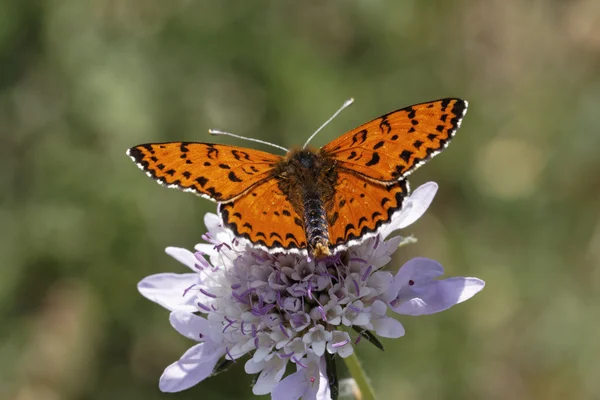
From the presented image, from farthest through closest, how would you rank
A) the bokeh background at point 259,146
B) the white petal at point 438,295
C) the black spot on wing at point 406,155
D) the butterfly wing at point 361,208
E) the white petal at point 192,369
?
the bokeh background at point 259,146
the white petal at point 192,369
the white petal at point 438,295
the black spot on wing at point 406,155
the butterfly wing at point 361,208

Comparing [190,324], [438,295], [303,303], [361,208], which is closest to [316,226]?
[361,208]

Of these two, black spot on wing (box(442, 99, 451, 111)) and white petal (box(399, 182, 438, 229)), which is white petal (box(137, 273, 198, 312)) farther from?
black spot on wing (box(442, 99, 451, 111))

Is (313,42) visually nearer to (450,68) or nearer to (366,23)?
(366,23)

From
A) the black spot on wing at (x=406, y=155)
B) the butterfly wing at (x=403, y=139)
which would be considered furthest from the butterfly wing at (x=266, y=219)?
the black spot on wing at (x=406, y=155)

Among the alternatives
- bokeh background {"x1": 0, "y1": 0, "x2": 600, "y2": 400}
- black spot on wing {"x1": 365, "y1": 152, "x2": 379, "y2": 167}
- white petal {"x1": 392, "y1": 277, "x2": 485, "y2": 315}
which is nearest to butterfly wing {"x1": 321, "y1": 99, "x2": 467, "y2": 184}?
black spot on wing {"x1": 365, "y1": 152, "x2": 379, "y2": 167}

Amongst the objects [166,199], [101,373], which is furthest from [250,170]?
[101,373]

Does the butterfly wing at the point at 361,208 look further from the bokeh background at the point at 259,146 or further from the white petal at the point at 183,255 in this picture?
the bokeh background at the point at 259,146

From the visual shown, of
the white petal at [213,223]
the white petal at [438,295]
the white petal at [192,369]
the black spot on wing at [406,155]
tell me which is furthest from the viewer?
the white petal at [213,223]

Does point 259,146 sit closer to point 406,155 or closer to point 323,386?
point 406,155
